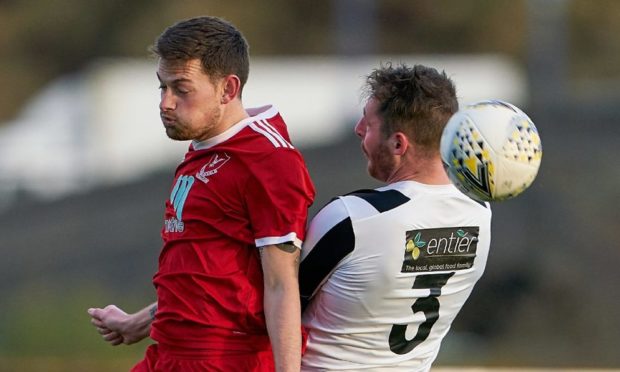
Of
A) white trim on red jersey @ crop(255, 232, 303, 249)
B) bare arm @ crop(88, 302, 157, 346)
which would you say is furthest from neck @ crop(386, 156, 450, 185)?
bare arm @ crop(88, 302, 157, 346)

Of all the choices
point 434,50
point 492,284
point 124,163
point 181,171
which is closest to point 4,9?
point 434,50

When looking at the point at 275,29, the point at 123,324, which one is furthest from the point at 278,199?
the point at 275,29

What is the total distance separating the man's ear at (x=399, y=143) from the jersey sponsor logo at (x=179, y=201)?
77cm

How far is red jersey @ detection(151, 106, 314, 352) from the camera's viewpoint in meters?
4.61

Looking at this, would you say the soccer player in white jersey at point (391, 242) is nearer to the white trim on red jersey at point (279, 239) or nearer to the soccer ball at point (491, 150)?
the white trim on red jersey at point (279, 239)

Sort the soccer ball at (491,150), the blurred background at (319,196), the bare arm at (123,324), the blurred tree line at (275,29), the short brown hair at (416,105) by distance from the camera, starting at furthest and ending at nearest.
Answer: the blurred tree line at (275,29)
the blurred background at (319,196)
the bare arm at (123,324)
the short brown hair at (416,105)
the soccer ball at (491,150)

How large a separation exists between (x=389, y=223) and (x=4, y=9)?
157 feet

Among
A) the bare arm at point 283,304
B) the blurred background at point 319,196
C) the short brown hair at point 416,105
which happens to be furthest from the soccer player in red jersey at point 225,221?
the blurred background at point 319,196

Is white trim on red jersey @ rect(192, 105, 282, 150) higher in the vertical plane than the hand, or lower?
higher

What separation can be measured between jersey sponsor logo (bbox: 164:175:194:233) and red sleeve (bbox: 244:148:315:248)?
29 cm

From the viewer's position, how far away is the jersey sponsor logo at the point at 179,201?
15.8ft

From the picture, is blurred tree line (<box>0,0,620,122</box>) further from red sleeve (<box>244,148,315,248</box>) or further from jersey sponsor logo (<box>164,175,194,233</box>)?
red sleeve (<box>244,148,315,248</box>)

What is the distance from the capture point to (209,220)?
15.5 feet

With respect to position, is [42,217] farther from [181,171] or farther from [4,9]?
[4,9]
